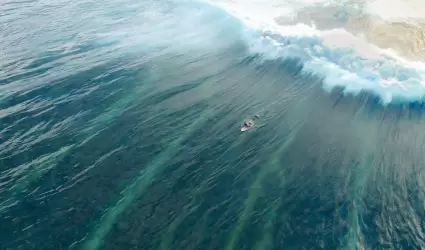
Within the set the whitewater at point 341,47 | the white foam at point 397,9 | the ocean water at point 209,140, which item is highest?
the white foam at point 397,9

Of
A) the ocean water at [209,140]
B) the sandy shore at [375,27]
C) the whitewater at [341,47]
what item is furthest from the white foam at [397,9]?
the sandy shore at [375,27]

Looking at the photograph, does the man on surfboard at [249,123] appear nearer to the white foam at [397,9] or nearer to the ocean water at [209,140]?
the ocean water at [209,140]

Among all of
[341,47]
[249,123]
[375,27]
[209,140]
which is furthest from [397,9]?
[209,140]

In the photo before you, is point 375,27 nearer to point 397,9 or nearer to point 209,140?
point 397,9

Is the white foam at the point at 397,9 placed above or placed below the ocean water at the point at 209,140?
above

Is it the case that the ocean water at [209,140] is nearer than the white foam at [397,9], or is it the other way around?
the ocean water at [209,140]

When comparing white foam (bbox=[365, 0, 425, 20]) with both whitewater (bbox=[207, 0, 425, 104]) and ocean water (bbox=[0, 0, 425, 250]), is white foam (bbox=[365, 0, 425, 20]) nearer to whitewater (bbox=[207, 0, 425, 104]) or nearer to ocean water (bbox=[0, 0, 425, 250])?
whitewater (bbox=[207, 0, 425, 104])

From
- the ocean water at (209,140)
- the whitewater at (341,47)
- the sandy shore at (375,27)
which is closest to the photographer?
the ocean water at (209,140)

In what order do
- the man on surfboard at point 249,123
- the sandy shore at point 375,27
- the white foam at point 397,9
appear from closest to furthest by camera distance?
the man on surfboard at point 249,123, the sandy shore at point 375,27, the white foam at point 397,9
